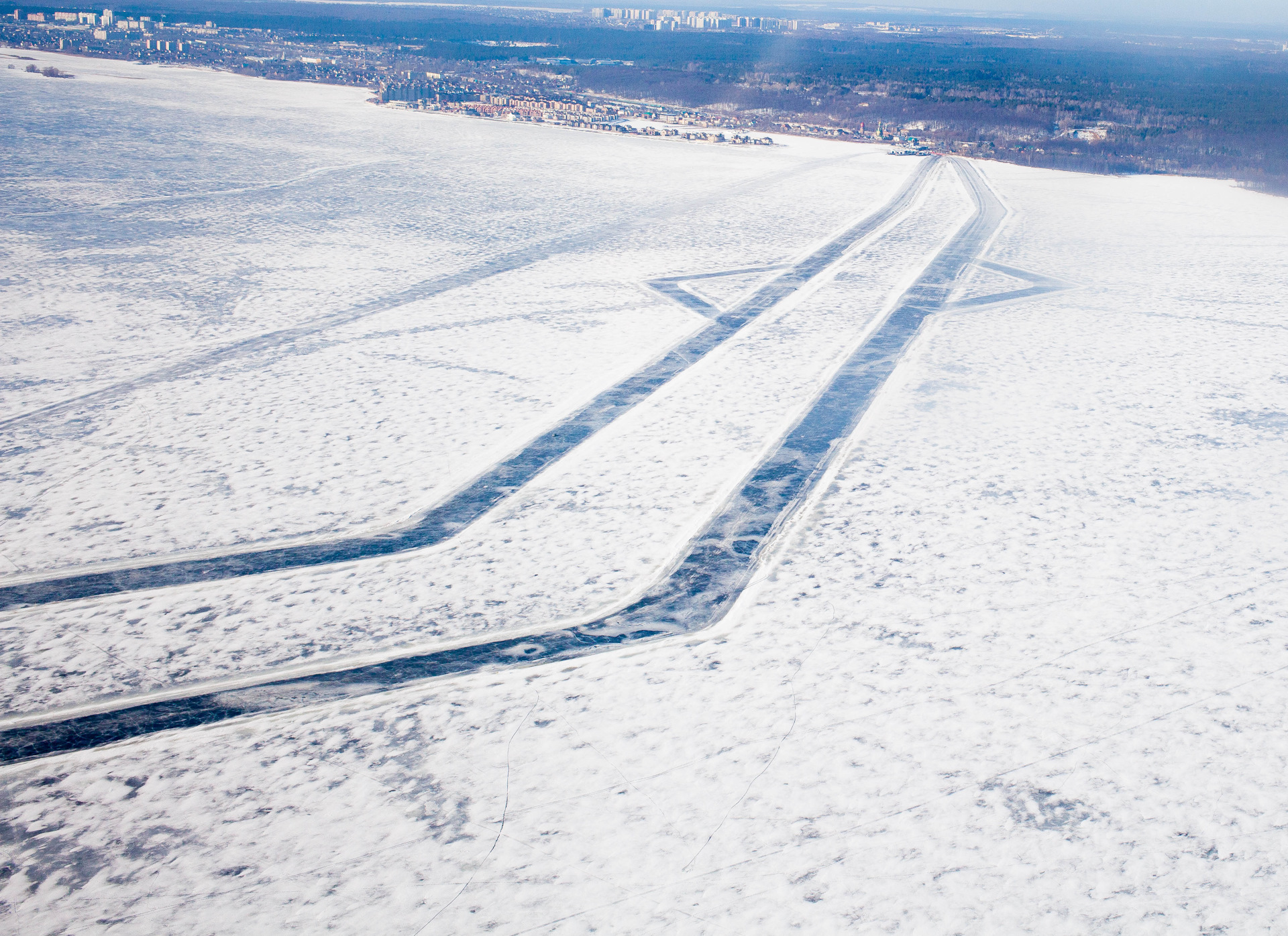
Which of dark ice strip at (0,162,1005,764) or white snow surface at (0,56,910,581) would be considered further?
white snow surface at (0,56,910,581)

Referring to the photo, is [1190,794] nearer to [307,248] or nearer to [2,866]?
[2,866]

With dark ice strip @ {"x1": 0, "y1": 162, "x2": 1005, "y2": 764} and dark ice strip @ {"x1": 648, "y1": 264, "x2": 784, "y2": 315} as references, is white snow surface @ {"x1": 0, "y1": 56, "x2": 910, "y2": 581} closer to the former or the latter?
dark ice strip @ {"x1": 648, "y1": 264, "x2": 784, "y2": 315}

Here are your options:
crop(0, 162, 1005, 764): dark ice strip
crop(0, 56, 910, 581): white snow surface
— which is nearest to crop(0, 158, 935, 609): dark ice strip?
crop(0, 56, 910, 581): white snow surface

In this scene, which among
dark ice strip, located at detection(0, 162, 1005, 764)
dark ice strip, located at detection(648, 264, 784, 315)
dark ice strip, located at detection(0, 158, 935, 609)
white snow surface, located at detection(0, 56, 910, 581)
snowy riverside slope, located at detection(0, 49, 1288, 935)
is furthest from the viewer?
dark ice strip, located at detection(648, 264, 784, 315)

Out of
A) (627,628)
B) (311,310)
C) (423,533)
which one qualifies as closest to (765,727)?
(627,628)

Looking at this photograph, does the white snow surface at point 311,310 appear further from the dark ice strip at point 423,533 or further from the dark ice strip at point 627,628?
the dark ice strip at point 627,628

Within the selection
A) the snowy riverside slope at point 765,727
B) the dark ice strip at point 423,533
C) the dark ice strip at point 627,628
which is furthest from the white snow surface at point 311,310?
the dark ice strip at point 627,628

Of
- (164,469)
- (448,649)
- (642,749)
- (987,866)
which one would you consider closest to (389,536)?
(448,649)

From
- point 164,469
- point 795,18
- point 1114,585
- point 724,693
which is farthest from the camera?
point 795,18
